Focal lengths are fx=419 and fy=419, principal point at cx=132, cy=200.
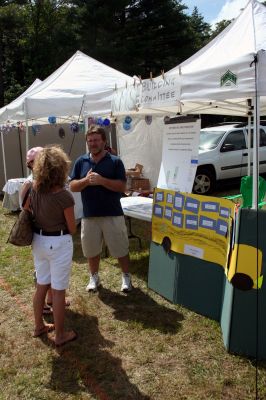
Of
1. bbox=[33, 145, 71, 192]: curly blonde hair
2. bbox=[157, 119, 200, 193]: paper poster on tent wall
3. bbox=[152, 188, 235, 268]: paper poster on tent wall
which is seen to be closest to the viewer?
bbox=[33, 145, 71, 192]: curly blonde hair

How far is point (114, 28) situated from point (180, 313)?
22.6 meters

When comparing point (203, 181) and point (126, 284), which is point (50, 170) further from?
point (203, 181)

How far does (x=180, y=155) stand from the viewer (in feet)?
14.9

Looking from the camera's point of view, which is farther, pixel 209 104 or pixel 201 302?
pixel 209 104

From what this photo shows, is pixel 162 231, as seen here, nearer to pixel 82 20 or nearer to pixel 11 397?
pixel 11 397

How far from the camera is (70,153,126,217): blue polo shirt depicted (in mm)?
3973

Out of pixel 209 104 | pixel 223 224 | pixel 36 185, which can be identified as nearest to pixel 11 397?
pixel 36 185

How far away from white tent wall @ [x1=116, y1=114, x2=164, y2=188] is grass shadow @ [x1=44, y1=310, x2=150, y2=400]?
552 cm

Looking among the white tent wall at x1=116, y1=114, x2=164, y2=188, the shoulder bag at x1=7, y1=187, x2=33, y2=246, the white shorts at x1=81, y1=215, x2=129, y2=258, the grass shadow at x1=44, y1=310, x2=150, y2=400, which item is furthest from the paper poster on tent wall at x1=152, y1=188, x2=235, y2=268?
the white tent wall at x1=116, y1=114, x2=164, y2=188

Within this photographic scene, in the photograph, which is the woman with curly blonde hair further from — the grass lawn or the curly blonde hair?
the grass lawn

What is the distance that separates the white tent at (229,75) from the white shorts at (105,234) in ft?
4.21

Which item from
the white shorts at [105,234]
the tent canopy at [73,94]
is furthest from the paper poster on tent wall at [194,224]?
the tent canopy at [73,94]

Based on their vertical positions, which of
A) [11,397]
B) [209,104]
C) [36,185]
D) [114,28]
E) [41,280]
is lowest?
[11,397]

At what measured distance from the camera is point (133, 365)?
316cm
